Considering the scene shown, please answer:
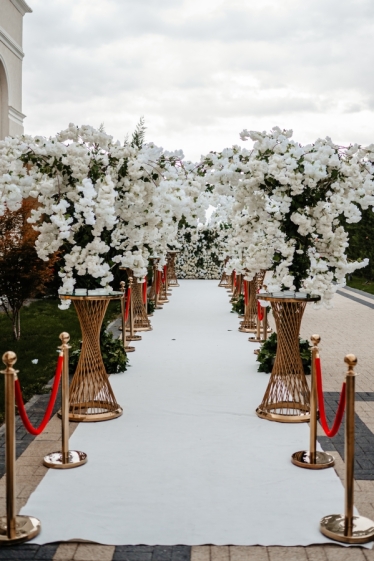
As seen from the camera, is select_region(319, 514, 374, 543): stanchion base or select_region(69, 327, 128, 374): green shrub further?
select_region(69, 327, 128, 374): green shrub

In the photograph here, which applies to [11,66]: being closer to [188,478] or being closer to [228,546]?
[188,478]

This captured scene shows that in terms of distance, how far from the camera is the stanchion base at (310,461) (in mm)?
4890

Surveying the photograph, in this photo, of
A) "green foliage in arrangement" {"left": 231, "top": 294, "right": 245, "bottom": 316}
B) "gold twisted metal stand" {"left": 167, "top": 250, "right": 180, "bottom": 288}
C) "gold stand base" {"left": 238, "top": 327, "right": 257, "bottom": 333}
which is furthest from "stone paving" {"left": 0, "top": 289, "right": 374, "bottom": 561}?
"gold twisted metal stand" {"left": 167, "top": 250, "right": 180, "bottom": 288}

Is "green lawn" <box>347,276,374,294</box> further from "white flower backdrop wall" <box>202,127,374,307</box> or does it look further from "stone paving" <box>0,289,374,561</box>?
"white flower backdrop wall" <box>202,127,374,307</box>

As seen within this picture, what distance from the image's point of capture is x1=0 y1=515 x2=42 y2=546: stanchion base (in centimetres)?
369

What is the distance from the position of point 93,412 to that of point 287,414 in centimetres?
184

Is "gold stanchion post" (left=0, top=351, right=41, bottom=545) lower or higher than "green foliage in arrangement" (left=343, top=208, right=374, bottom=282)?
lower

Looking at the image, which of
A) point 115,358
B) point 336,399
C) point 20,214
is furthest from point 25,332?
point 336,399

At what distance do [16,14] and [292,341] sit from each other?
50.4 feet

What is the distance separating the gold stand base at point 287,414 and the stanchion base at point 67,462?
1.92m

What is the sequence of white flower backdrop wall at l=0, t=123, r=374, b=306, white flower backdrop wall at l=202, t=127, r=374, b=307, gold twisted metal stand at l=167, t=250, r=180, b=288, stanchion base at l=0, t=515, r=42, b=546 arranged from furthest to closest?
gold twisted metal stand at l=167, t=250, r=180, b=288 → white flower backdrop wall at l=202, t=127, r=374, b=307 → white flower backdrop wall at l=0, t=123, r=374, b=306 → stanchion base at l=0, t=515, r=42, b=546

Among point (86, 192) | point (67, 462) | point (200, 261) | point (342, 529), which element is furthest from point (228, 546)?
point (200, 261)

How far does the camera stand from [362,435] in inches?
224

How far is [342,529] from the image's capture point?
3822mm
